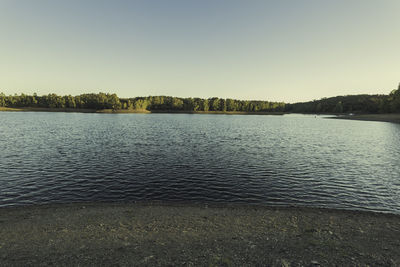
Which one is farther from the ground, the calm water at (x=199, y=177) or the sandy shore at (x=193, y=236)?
the sandy shore at (x=193, y=236)

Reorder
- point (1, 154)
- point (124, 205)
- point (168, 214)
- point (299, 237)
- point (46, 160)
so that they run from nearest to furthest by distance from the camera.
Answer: point (299, 237) → point (168, 214) → point (124, 205) → point (46, 160) → point (1, 154)

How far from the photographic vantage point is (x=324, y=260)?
997 cm

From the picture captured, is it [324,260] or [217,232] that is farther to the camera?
[217,232]

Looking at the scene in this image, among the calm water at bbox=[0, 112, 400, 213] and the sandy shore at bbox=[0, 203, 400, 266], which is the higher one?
the sandy shore at bbox=[0, 203, 400, 266]

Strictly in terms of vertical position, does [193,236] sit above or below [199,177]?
above

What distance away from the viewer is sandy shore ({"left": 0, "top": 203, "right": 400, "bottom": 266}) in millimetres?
9992

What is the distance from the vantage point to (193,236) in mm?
12375

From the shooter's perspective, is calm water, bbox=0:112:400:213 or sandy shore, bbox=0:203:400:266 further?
calm water, bbox=0:112:400:213

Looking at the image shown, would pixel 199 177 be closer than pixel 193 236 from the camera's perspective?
No

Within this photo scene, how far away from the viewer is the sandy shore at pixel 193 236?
9.99m

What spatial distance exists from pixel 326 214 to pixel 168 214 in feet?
41.9

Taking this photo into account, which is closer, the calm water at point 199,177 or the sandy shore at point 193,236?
the sandy shore at point 193,236

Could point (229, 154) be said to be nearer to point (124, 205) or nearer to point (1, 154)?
point (124, 205)

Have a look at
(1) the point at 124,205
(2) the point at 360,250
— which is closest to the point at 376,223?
(2) the point at 360,250
